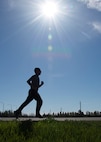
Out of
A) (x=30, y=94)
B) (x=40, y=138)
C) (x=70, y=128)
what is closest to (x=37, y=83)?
(x=30, y=94)

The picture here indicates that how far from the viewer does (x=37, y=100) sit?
14570 millimetres

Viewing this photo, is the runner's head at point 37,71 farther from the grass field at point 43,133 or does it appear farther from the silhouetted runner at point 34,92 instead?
the grass field at point 43,133

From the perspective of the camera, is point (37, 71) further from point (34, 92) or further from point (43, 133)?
point (43, 133)

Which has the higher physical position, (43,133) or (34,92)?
(34,92)

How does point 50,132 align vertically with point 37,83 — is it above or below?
below

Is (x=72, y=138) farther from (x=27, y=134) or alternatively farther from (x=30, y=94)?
(x=30, y=94)

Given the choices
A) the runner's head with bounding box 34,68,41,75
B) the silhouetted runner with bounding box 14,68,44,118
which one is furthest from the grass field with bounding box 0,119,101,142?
the runner's head with bounding box 34,68,41,75

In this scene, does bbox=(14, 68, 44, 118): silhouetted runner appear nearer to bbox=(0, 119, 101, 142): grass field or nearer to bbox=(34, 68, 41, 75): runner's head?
bbox=(34, 68, 41, 75): runner's head

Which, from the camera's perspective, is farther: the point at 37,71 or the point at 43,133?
the point at 37,71

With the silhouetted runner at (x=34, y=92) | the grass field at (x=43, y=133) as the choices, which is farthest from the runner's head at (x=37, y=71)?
the grass field at (x=43, y=133)

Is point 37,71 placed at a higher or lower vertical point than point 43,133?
higher

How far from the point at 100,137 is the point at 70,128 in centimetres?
117

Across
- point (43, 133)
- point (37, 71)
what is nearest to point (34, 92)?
point (37, 71)

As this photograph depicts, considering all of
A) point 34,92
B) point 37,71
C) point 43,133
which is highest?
point 37,71
